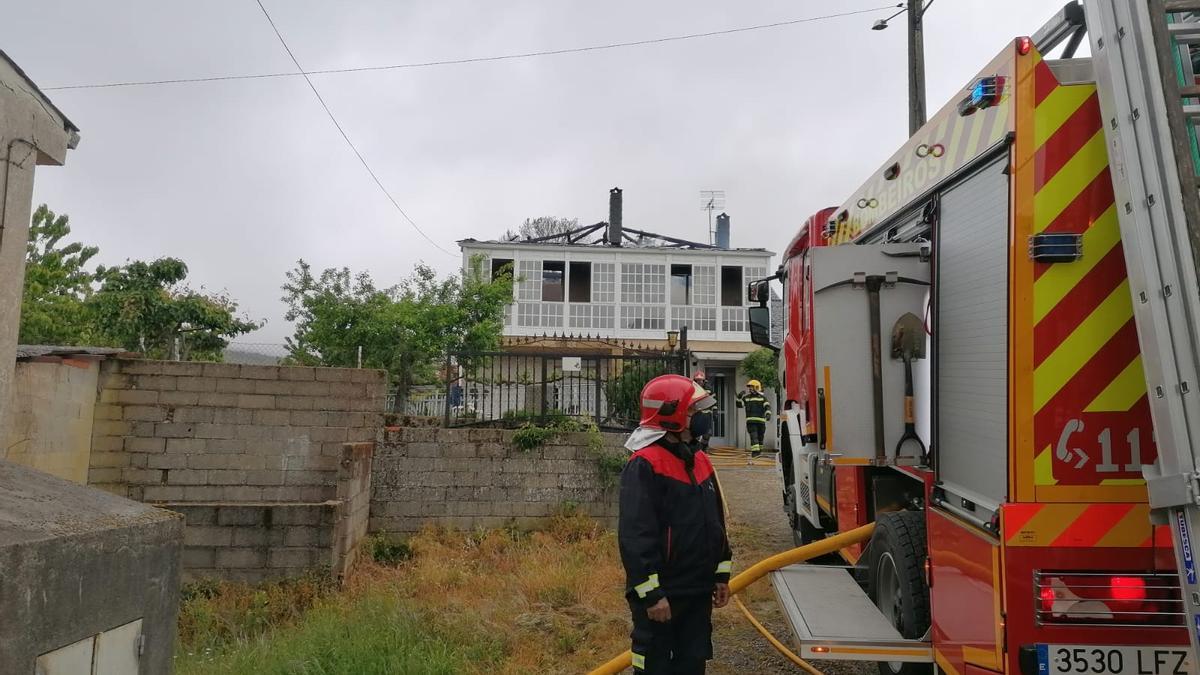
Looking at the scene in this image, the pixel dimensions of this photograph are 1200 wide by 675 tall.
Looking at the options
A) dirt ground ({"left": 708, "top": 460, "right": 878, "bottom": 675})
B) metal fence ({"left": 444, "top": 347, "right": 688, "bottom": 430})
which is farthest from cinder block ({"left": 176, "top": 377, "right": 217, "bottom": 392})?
dirt ground ({"left": 708, "top": 460, "right": 878, "bottom": 675})

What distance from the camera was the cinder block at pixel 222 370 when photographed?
23.8 feet

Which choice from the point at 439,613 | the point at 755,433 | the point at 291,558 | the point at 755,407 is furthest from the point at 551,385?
the point at 755,433

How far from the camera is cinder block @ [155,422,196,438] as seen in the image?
7.15 metres

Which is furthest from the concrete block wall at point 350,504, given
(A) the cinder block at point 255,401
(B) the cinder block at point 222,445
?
(B) the cinder block at point 222,445

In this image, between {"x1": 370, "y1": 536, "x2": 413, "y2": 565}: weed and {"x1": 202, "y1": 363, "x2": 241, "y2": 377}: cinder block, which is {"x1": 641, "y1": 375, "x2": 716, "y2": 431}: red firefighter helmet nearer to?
{"x1": 370, "y1": 536, "x2": 413, "y2": 565}: weed

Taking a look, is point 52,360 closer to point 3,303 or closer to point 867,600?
point 3,303

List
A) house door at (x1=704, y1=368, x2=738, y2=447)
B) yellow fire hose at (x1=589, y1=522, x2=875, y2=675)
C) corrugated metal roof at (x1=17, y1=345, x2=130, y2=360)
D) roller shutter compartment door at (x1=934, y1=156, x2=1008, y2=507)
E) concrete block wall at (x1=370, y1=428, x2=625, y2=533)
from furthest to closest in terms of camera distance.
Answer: house door at (x1=704, y1=368, x2=738, y2=447), concrete block wall at (x1=370, y1=428, x2=625, y2=533), corrugated metal roof at (x1=17, y1=345, x2=130, y2=360), yellow fire hose at (x1=589, y1=522, x2=875, y2=675), roller shutter compartment door at (x1=934, y1=156, x2=1008, y2=507)

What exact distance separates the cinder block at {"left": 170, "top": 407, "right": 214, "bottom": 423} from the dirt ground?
16.9 ft

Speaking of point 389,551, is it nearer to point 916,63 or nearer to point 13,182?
point 13,182

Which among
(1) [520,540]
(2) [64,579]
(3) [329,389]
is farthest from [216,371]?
(2) [64,579]

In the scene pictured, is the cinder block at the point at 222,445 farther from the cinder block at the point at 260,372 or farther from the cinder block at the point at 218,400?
the cinder block at the point at 260,372

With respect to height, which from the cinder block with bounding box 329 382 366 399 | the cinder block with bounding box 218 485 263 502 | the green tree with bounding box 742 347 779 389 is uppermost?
the green tree with bounding box 742 347 779 389

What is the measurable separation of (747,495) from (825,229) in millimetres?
6092

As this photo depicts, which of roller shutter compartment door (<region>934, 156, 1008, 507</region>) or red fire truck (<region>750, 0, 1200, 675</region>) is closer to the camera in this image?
red fire truck (<region>750, 0, 1200, 675</region>)
